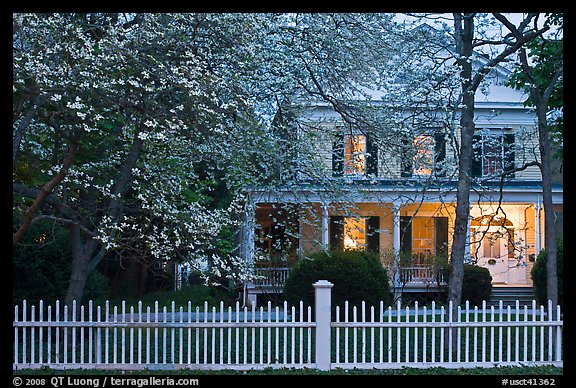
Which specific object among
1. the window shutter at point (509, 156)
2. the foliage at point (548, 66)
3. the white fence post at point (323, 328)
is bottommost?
the white fence post at point (323, 328)

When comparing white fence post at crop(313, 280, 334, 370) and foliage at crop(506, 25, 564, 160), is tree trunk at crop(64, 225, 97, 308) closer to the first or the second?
white fence post at crop(313, 280, 334, 370)

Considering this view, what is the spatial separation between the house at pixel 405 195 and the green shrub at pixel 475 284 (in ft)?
Answer: 2.02

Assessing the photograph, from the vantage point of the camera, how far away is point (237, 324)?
948 cm

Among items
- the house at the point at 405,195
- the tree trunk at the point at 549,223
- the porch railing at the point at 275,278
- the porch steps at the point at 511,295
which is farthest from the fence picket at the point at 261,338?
the porch steps at the point at 511,295

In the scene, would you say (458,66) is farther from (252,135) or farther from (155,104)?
(155,104)

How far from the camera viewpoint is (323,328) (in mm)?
9414

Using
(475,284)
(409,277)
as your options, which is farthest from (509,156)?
(409,277)

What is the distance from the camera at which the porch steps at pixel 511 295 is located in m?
19.7

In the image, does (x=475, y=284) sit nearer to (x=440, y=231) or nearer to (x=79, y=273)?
(x=440, y=231)

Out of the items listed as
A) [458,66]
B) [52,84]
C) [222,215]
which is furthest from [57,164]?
[458,66]

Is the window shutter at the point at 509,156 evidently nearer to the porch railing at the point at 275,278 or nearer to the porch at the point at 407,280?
the porch at the point at 407,280

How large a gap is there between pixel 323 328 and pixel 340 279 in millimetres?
5382

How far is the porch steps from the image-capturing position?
19688 mm

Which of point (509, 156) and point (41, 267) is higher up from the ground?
point (509, 156)
